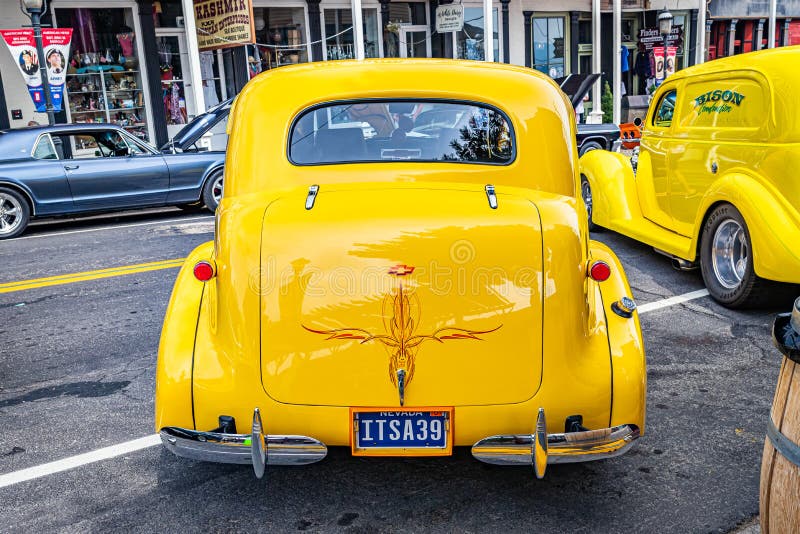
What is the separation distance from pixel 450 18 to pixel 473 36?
233 centimetres

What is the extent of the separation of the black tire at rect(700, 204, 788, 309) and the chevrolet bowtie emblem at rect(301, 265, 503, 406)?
11.8 feet

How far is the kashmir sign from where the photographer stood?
16.2 meters

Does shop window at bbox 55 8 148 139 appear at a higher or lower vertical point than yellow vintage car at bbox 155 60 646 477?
higher

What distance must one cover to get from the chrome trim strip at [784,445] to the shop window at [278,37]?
1866 centimetres

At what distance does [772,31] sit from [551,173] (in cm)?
2724

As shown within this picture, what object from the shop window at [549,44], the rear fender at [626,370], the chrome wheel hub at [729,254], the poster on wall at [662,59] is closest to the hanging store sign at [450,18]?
the shop window at [549,44]

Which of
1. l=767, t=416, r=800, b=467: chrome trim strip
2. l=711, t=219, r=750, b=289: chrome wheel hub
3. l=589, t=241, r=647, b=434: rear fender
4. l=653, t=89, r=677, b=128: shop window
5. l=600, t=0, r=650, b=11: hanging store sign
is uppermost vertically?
l=600, t=0, r=650, b=11: hanging store sign

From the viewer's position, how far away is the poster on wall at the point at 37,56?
1279cm

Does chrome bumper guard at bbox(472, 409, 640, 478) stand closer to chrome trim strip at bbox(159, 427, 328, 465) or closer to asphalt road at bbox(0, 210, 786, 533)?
asphalt road at bbox(0, 210, 786, 533)

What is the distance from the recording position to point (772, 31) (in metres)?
26.7

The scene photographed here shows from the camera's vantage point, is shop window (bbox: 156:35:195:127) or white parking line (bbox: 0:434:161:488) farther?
shop window (bbox: 156:35:195:127)

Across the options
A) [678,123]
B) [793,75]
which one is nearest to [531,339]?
[793,75]

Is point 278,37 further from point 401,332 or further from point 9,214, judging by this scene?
point 401,332

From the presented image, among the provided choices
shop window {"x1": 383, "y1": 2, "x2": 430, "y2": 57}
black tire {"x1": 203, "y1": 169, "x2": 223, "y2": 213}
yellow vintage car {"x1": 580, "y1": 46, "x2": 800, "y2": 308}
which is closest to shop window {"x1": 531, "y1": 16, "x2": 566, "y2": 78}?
shop window {"x1": 383, "y1": 2, "x2": 430, "y2": 57}
